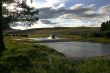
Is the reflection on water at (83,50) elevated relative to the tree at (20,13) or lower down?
lower down

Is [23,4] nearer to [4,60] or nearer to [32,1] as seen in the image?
[32,1]

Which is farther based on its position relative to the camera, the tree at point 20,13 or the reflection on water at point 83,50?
the reflection on water at point 83,50

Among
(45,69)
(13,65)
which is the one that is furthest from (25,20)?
(45,69)

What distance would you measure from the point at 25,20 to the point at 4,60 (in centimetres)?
1404

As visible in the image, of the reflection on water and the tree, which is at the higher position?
the tree

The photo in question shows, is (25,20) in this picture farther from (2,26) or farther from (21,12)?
(2,26)

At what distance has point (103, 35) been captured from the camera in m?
135

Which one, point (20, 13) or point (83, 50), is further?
point (83, 50)

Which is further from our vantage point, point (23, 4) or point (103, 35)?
point (103, 35)

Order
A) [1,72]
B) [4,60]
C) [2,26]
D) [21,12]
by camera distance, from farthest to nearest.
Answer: [21,12], [2,26], [4,60], [1,72]

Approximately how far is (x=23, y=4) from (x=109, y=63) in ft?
64.1

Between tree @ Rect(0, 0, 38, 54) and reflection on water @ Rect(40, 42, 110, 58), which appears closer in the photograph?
tree @ Rect(0, 0, 38, 54)

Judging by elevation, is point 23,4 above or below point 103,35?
above

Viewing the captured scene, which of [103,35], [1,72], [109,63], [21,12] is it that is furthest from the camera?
[103,35]
